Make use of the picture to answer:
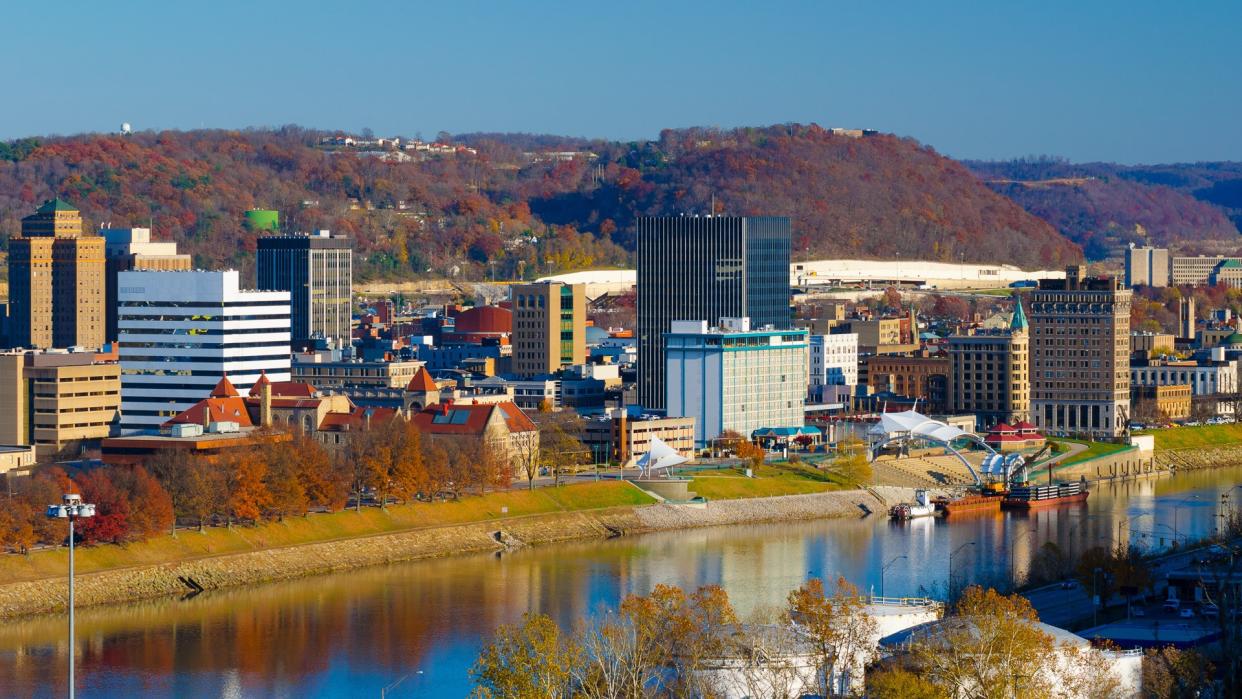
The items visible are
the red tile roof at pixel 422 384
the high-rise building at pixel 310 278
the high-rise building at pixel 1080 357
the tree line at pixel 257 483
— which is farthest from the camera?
the high-rise building at pixel 310 278

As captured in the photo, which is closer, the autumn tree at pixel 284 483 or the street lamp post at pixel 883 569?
the street lamp post at pixel 883 569

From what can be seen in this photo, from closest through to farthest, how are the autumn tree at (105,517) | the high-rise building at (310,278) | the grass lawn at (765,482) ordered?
1. the autumn tree at (105,517)
2. the grass lawn at (765,482)
3. the high-rise building at (310,278)

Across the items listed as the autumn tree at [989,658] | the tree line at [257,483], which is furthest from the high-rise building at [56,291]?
the autumn tree at [989,658]

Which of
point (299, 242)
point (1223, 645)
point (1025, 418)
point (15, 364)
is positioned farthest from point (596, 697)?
point (299, 242)

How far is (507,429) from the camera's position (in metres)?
81.4

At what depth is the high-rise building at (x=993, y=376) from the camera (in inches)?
4358

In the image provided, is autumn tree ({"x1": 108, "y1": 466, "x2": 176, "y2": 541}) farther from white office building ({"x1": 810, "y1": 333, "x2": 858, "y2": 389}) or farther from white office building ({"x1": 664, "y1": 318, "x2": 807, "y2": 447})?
white office building ({"x1": 810, "y1": 333, "x2": 858, "y2": 389})

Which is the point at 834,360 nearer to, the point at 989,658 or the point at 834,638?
the point at 834,638

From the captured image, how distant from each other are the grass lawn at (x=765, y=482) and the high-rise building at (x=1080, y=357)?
2505cm

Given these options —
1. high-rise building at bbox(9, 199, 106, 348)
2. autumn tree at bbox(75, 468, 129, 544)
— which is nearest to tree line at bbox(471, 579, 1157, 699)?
autumn tree at bbox(75, 468, 129, 544)

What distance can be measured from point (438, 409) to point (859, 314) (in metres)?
66.5

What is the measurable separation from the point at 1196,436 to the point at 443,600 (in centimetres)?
5743

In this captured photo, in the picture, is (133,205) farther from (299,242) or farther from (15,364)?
(15,364)

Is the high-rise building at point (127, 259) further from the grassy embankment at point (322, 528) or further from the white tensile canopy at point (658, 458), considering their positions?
the grassy embankment at point (322, 528)
